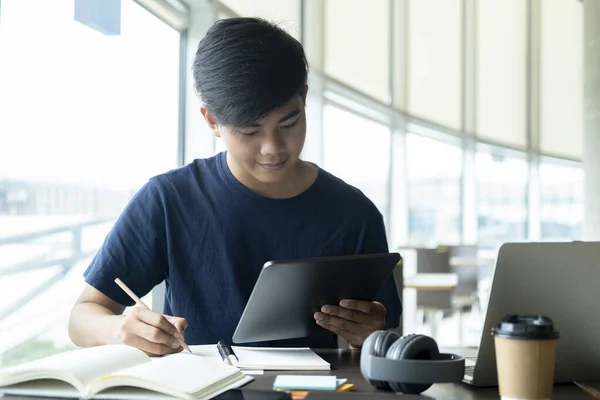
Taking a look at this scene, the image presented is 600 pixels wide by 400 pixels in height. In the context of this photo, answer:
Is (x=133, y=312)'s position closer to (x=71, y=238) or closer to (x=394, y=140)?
(x=71, y=238)

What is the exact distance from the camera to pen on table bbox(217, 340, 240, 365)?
4.34ft

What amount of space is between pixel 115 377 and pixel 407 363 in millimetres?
408

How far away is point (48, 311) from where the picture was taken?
2.48 metres

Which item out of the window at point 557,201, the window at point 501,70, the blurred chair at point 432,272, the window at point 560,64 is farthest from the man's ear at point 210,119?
the window at point 557,201

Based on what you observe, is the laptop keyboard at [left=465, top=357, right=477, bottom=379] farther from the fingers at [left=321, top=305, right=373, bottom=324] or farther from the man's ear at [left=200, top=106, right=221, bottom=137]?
the man's ear at [left=200, top=106, right=221, bottom=137]

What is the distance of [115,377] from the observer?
103cm

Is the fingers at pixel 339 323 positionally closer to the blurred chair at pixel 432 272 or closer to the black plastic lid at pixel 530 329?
the black plastic lid at pixel 530 329

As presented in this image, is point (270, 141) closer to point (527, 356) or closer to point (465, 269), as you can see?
point (527, 356)

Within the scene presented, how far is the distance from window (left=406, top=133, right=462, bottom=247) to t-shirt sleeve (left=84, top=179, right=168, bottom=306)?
5.56 metres

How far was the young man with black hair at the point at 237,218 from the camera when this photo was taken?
1.50 meters

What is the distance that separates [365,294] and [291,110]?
400 mm

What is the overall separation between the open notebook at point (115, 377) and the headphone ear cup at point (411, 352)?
0.79 feet

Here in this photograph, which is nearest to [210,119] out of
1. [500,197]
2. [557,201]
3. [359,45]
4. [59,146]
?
[59,146]

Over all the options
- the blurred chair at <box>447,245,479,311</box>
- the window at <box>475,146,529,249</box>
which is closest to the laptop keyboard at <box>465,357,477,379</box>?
the blurred chair at <box>447,245,479,311</box>
